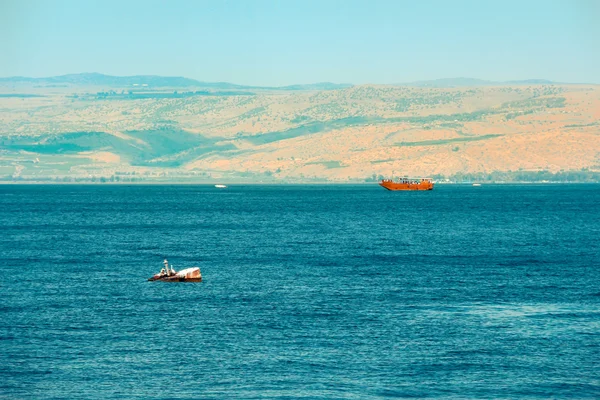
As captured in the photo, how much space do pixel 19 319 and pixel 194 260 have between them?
4166 centimetres

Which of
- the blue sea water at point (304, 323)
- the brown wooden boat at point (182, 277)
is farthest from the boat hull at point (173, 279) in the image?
the blue sea water at point (304, 323)

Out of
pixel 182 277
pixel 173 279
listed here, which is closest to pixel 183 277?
pixel 182 277

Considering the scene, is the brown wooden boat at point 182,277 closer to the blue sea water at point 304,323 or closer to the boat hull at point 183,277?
the boat hull at point 183,277

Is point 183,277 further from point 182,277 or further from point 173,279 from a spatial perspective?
point 173,279

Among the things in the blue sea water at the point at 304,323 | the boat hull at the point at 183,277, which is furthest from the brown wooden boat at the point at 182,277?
the blue sea water at the point at 304,323

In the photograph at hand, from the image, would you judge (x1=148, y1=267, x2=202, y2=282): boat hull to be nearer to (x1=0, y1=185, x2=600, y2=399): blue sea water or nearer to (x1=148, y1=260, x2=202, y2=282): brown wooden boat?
(x1=148, y1=260, x2=202, y2=282): brown wooden boat

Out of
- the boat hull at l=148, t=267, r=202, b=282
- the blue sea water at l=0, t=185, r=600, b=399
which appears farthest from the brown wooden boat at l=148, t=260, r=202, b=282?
the blue sea water at l=0, t=185, r=600, b=399

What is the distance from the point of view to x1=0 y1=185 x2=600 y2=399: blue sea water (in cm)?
5222

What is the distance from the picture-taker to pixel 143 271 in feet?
320

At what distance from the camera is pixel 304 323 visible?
6675 cm

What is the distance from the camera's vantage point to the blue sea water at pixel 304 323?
171 ft

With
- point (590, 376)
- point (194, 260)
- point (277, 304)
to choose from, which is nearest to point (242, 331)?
point (277, 304)

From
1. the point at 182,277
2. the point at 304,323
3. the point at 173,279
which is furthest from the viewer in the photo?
the point at 173,279

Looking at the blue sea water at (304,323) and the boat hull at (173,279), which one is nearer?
the blue sea water at (304,323)
